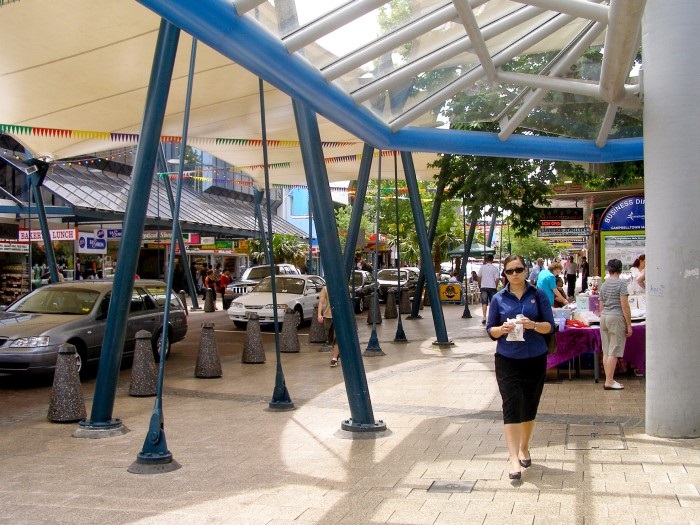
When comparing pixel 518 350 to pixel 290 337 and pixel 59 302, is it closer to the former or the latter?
pixel 59 302

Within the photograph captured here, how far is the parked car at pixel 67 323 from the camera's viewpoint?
12.1m

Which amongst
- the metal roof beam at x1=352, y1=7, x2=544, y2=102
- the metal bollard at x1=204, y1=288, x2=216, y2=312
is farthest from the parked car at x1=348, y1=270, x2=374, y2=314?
the metal roof beam at x1=352, y1=7, x2=544, y2=102

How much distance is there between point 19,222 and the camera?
3027 cm

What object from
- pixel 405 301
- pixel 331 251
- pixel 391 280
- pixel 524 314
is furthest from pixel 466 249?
pixel 524 314

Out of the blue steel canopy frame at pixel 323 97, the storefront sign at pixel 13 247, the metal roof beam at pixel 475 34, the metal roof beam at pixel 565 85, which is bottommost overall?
the storefront sign at pixel 13 247

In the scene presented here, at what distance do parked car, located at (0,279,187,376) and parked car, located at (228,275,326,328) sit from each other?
17.9ft

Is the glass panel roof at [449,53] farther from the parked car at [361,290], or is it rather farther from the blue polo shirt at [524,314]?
the parked car at [361,290]

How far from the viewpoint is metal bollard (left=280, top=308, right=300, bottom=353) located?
17.2 m

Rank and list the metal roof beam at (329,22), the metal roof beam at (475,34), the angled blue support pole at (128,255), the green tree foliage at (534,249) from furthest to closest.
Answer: the green tree foliage at (534,249) → the angled blue support pole at (128,255) → the metal roof beam at (475,34) → the metal roof beam at (329,22)

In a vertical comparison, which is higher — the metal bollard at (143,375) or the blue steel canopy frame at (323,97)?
the blue steel canopy frame at (323,97)

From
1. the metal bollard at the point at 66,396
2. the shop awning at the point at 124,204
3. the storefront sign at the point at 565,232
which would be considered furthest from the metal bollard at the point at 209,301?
the storefront sign at the point at 565,232

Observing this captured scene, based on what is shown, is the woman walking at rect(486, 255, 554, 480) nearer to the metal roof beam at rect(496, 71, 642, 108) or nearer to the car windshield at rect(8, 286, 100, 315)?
the metal roof beam at rect(496, 71, 642, 108)

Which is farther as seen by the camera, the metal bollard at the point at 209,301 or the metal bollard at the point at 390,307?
the metal bollard at the point at 209,301

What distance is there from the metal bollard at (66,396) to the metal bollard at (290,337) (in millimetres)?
7694
